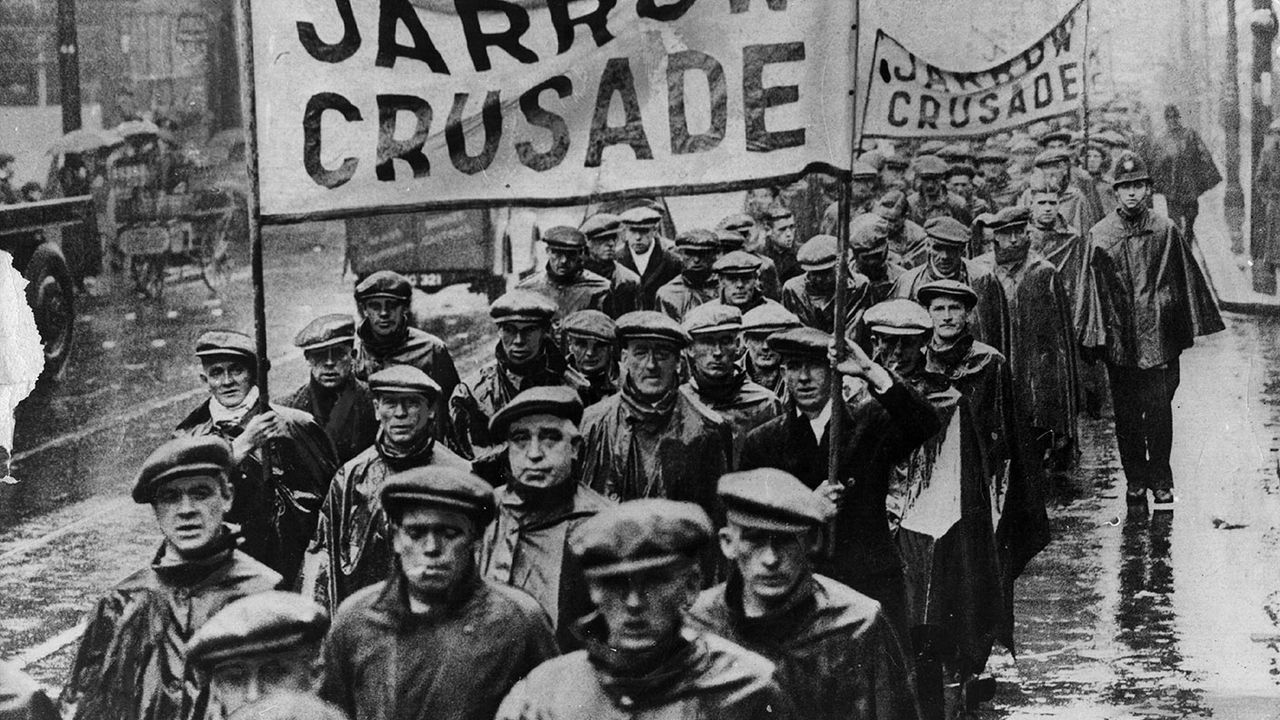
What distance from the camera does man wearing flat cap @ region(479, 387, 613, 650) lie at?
6.21 meters

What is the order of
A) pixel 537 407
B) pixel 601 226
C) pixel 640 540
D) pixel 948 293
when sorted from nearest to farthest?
pixel 640 540 < pixel 537 407 < pixel 948 293 < pixel 601 226

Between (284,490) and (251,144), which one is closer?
(251,144)

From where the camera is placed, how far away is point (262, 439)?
667 cm

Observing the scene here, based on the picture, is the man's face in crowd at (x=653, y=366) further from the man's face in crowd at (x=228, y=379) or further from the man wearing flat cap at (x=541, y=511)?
the man's face in crowd at (x=228, y=379)

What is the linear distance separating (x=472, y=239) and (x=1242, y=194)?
2990mm

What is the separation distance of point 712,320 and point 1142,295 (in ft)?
5.36

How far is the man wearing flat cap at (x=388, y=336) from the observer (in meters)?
7.01

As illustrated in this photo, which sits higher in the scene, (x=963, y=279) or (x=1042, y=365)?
(x=963, y=279)

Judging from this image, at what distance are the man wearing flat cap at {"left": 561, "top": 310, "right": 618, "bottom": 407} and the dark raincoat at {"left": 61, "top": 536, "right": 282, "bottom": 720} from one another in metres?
1.27

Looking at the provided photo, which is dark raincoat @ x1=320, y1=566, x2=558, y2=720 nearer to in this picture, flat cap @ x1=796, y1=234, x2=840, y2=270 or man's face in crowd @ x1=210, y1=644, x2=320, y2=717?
man's face in crowd @ x1=210, y1=644, x2=320, y2=717

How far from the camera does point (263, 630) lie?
19.5 feet

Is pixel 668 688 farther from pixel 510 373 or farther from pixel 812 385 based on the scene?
pixel 510 373

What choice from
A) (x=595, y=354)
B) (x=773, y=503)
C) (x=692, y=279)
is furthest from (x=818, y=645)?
(x=692, y=279)

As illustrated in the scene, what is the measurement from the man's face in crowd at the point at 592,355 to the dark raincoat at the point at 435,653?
1101mm
